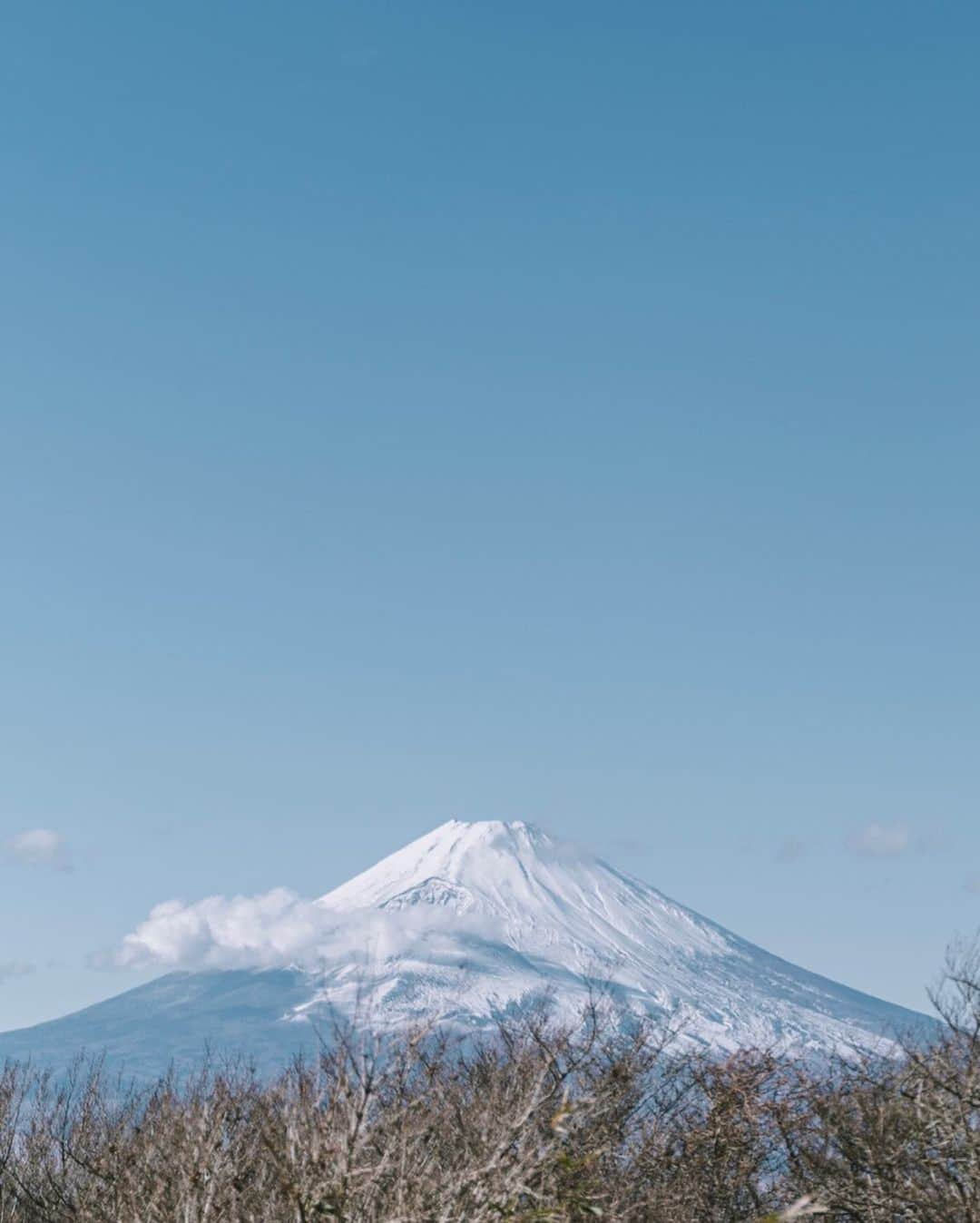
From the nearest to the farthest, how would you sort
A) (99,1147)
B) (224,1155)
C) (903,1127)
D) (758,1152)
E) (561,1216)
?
(561,1216)
(224,1155)
(903,1127)
(99,1147)
(758,1152)

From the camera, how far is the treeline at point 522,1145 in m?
20.1

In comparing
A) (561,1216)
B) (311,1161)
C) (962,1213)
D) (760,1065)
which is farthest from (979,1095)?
(760,1065)

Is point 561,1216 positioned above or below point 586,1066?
below

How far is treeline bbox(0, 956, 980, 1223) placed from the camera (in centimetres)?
2006

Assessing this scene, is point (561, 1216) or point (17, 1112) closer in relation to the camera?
point (561, 1216)

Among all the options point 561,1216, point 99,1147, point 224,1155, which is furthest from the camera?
point 99,1147

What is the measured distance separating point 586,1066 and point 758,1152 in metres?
11.3

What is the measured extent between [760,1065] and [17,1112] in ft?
75.1

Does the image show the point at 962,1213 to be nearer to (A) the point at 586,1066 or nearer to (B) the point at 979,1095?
(B) the point at 979,1095

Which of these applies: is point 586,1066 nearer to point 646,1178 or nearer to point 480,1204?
point 646,1178

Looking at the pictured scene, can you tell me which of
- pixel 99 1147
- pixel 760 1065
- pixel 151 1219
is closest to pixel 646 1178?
pixel 760 1065

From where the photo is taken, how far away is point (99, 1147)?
132ft

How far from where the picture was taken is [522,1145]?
74.5 feet

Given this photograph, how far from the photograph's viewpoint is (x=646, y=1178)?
138 feet
